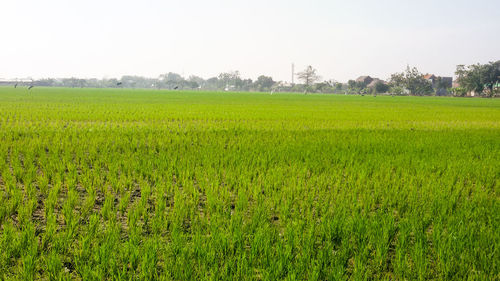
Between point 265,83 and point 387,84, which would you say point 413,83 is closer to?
point 387,84

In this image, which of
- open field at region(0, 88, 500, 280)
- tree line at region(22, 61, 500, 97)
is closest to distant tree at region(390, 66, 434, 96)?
tree line at region(22, 61, 500, 97)

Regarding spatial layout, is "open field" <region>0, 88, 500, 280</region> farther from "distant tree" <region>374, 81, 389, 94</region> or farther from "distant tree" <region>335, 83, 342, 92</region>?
"distant tree" <region>335, 83, 342, 92</region>

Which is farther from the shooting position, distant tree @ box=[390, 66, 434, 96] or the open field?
distant tree @ box=[390, 66, 434, 96]

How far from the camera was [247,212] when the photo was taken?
470 cm

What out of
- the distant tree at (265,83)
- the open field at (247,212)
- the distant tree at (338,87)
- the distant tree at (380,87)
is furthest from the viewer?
the distant tree at (265,83)

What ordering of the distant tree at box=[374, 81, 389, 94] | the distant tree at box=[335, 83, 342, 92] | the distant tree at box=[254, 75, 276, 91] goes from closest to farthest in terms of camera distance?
the distant tree at box=[374, 81, 389, 94] → the distant tree at box=[335, 83, 342, 92] → the distant tree at box=[254, 75, 276, 91]

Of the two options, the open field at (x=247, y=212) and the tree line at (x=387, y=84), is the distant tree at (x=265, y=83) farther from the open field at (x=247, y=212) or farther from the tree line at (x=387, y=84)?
the open field at (x=247, y=212)

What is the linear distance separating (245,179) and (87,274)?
3.32 metres

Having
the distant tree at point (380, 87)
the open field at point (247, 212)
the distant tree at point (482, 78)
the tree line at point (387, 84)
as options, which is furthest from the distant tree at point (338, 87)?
the open field at point (247, 212)

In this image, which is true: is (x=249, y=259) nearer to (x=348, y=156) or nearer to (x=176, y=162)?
(x=176, y=162)

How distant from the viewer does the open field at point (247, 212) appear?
10.2 feet

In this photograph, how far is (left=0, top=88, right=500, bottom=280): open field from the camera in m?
3.12

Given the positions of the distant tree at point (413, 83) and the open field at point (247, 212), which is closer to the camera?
the open field at point (247, 212)

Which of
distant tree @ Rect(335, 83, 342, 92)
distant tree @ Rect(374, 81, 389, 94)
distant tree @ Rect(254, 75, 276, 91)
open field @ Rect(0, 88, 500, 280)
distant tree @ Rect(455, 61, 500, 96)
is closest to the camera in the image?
open field @ Rect(0, 88, 500, 280)
